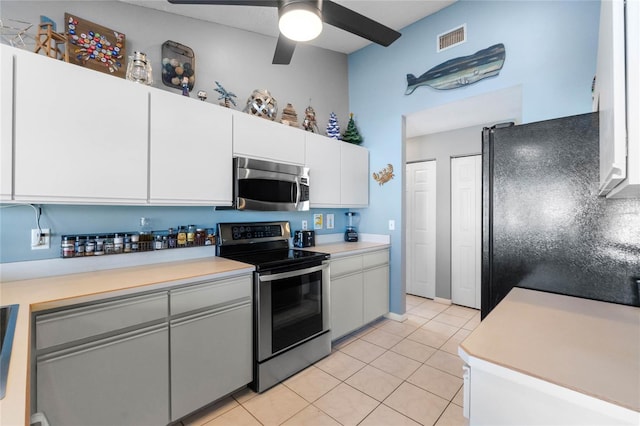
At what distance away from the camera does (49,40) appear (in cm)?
157

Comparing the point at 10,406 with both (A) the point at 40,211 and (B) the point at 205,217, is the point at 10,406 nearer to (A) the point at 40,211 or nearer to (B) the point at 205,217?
(A) the point at 40,211

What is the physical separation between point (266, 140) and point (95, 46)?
1.27 metres

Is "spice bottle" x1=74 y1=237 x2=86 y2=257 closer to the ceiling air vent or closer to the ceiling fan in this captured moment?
the ceiling fan

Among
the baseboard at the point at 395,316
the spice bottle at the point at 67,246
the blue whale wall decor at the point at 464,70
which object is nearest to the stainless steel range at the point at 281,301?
the spice bottle at the point at 67,246

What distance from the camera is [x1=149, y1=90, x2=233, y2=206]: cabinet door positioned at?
1.82 meters

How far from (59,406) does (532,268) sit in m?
2.39

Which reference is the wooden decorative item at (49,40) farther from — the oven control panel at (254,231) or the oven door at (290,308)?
the oven door at (290,308)

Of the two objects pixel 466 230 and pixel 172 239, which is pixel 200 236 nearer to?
pixel 172 239

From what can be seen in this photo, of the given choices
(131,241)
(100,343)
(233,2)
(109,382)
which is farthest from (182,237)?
(233,2)

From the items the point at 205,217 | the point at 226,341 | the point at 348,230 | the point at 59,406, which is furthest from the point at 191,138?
the point at 348,230

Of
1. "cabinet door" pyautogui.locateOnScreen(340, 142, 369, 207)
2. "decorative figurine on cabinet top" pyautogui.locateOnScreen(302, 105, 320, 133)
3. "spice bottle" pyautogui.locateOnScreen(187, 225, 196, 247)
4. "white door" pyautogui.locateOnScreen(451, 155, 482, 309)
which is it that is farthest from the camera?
"white door" pyautogui.locateOnScreen(451, 155, 482, 309)

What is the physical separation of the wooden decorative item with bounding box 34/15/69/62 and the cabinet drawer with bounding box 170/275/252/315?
1.52m

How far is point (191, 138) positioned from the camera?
6.48 ft

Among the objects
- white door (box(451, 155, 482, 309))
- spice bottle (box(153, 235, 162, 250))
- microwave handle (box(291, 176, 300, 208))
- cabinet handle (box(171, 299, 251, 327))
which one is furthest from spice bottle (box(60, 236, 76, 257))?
white door (box(451, 155, 482, 309))
